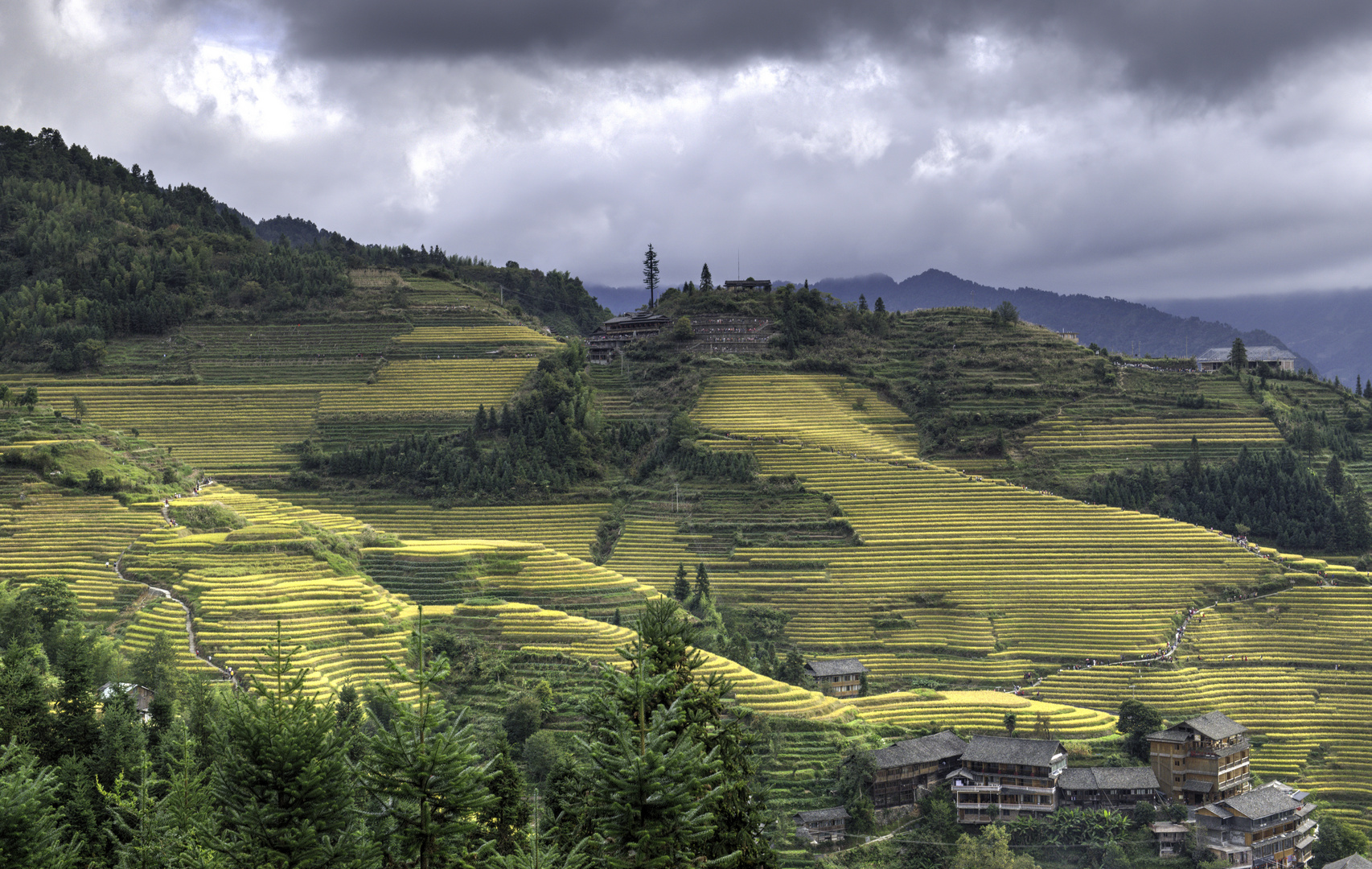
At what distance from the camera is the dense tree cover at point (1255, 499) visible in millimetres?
56250

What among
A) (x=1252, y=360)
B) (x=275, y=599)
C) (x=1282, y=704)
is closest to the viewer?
(x=275, y=599)

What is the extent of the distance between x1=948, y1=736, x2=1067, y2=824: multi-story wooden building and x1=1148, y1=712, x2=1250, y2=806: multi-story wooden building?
3.73 meters

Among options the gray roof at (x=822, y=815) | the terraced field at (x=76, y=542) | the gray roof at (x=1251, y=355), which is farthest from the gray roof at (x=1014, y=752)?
the gray roof at (x=1251, y=355)

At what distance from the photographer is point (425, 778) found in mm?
11734

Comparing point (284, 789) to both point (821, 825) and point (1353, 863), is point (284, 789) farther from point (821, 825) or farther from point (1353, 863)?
point (1353, 863)

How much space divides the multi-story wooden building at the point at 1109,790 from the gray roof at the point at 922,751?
11.3 ft

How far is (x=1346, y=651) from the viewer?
4516 centimetres

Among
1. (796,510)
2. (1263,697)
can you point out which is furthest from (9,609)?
(1263,697)

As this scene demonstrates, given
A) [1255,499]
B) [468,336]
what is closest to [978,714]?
[1255,499]

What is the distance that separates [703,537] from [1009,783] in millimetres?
24900

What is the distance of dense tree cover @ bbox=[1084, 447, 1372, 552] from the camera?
185 feet

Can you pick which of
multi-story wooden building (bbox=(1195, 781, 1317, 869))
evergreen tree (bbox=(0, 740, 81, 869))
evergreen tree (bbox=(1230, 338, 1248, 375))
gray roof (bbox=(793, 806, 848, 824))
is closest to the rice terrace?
gray roof (bbox=(793, 806, 848, 824))

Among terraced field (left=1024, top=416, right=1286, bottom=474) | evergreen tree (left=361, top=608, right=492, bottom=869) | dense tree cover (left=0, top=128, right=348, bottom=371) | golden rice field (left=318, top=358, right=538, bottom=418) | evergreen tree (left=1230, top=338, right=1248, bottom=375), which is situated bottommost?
evergreen tree (left=361, top=608, right=492, bottom=869)

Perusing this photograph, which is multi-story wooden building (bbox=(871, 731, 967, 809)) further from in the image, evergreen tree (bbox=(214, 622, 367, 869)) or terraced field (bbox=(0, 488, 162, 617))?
terraced field (bbox=(0, 488, 162, 617))
